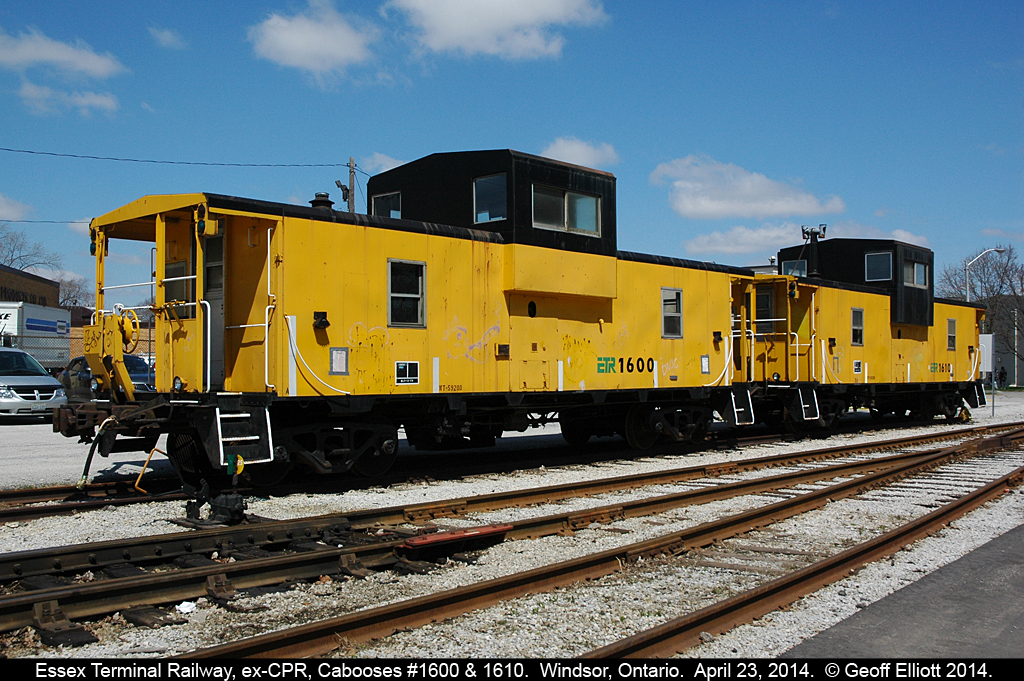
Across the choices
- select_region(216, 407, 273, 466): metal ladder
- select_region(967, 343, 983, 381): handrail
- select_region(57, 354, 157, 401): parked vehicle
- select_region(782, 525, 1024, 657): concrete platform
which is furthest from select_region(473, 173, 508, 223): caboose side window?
select_region(967, 343, 983, 381): handrail

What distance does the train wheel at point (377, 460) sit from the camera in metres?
10.3

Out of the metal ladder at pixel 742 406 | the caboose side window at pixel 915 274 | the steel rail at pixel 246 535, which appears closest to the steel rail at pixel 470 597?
the steel rail at pixel 246 535

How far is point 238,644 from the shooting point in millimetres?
3943

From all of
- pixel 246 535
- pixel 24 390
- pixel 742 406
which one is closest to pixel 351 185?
pixel 24 390

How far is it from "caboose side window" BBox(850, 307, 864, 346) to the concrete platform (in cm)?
1284

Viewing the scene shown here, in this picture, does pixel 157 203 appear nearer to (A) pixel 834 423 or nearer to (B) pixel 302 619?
(B) pixel 302 619

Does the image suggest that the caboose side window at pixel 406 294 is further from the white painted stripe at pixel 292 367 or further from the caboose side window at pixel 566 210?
the caboose side window at pixel 566 210

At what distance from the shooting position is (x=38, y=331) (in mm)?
36219

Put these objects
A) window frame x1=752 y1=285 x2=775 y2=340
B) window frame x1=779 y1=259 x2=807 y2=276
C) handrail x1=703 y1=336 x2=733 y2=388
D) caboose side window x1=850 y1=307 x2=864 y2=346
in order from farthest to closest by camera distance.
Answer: window frame x1=779 y1=259 x2=807 y2=276
caboose side window x1=850 y1=307 x2=864 y2=346
window frame x1=752 y1=285 x2=775 y2=340
handrail x1=703 y1=336 x2=733 y2=388

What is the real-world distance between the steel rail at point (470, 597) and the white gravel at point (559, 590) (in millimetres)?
98

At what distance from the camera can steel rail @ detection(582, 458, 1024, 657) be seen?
425cm

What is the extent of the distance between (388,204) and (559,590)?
27.8 ft

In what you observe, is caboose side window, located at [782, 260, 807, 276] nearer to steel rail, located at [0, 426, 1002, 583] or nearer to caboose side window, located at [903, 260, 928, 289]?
caboose side window, located at [903, 260, 928, 289]
